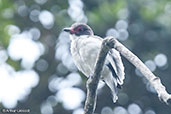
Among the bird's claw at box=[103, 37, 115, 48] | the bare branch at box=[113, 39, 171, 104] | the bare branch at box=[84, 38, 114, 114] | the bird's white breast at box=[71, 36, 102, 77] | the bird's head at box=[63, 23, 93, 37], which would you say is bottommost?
the bare branch at box=[113, 39, 171, 104]

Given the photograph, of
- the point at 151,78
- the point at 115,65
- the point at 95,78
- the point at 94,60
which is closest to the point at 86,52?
the point at 94,60

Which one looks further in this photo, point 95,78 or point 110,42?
point 95,78

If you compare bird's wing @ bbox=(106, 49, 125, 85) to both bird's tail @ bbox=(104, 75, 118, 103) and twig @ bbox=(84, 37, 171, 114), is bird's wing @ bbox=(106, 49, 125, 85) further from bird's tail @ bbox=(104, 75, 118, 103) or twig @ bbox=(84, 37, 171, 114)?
twig @ bbox=(84, 37, 171, 114)

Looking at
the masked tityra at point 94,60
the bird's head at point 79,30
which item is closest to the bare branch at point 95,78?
the masked tityra at point 94,60

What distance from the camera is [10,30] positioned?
8.20 m

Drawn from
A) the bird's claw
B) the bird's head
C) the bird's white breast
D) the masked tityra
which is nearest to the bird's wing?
the masked tityra

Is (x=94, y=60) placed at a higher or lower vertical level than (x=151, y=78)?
higher

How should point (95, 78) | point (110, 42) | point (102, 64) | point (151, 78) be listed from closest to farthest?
point (151, 78) < point (110, 42) < point (102, 64) < point (95, 78)

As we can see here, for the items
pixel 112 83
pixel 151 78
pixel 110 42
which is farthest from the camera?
pixel 112 83

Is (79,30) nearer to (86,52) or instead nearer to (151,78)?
(86,52)

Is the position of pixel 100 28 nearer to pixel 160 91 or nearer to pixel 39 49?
pixel 39 49

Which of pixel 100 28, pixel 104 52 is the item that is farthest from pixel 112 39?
pixel 100 28

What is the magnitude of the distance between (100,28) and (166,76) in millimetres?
1354

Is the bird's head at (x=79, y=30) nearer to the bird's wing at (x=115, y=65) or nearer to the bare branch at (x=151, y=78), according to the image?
the bird's wing at (x=115, y=65)
